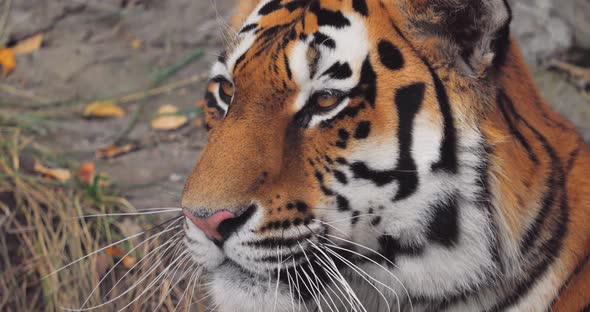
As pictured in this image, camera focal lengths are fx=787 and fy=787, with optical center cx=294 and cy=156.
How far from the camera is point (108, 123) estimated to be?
349cm

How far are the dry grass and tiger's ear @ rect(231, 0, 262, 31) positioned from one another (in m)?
0.76

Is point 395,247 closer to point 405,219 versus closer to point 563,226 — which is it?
point 405,219

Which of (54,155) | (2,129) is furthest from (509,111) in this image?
(2,129)

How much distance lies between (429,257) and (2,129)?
2.17 metres

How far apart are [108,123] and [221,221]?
7.15 ft

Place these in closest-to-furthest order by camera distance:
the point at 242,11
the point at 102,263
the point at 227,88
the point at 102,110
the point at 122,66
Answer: the point at 227,88
the point at 242,11
the point at 102,263
the point at 102,110
the point at 122,66

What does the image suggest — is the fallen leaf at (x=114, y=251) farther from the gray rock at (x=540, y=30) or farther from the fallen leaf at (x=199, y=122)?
the gray rock at (x=540, y=30)

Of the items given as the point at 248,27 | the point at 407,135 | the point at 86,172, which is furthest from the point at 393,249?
the point at 86,172

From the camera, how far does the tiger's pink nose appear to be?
56.0 inches

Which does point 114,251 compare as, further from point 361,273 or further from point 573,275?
point 573,275

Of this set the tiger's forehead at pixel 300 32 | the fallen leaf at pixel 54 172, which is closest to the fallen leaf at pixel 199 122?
the fallen leaf at pixel 54 172

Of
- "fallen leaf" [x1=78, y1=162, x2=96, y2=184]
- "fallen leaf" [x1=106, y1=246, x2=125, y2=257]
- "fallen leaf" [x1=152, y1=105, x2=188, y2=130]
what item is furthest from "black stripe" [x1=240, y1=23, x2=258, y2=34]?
"fallen leaf" [x1=152, y1=105, x2=188, y2=130]

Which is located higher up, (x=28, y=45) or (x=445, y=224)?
(x=28, y=45)

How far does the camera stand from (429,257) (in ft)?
5.03
